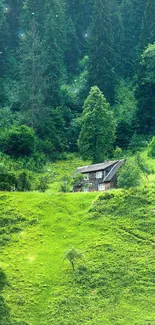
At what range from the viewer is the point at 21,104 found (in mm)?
82750

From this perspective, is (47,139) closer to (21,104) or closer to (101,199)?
(21,104)

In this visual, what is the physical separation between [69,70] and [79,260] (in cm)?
5728

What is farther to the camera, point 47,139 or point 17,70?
point 17,70

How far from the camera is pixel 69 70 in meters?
97.7

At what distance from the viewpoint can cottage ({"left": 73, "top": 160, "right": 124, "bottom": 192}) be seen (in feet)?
201

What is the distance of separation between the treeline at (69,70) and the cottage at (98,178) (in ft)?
44.3

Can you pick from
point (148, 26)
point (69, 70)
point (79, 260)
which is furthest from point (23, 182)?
point (69, 70)

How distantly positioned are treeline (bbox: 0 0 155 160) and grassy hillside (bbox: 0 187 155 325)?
78.8ft

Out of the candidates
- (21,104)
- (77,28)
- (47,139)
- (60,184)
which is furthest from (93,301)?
(77,28)

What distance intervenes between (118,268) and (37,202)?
1189 cm

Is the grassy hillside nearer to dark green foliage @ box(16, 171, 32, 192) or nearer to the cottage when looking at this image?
dark green foliage @ box(16, 171, 32, 192)

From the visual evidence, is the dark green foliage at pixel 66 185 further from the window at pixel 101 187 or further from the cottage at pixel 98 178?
the window at pixel 101 187

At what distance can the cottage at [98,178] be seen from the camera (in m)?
61.4

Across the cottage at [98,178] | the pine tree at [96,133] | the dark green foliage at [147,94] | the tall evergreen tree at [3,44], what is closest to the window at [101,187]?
the cottage at [98,178]
